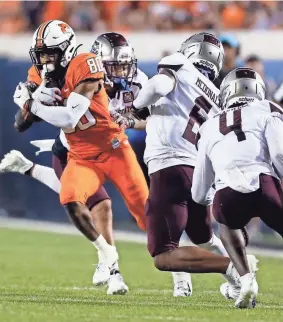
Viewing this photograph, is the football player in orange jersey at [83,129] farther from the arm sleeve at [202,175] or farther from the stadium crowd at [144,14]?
the stadium crowd at [144,14]

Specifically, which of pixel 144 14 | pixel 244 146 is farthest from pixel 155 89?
pixel 144 14

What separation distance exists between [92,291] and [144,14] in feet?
23.1

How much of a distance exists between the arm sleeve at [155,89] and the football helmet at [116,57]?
1.04 m

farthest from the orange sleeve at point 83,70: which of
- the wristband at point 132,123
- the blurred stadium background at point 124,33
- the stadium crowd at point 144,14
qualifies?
the stadium crowd at point 144,14

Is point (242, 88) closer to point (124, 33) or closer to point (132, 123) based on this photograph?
point (132, 123)

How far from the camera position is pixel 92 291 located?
7680 millimetres

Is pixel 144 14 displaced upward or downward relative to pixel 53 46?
downward

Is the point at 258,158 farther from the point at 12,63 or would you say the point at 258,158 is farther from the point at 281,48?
the point at 12,63

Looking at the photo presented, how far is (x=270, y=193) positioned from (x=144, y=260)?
159 inches

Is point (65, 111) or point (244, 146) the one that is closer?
point (244, 146)

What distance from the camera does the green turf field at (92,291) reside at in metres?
6.20

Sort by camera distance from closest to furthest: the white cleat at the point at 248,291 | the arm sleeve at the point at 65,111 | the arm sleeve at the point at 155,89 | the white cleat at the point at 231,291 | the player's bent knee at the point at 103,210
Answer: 1. the white cleat at the point at 248,291
2. the arm sleeve at the point at 155,89
3. the white cleat at the point at 231,291
4. the arm sleeve at the point at 65,111
5. the player's bent knee at the point at 103,210

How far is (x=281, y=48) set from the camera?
12.1m

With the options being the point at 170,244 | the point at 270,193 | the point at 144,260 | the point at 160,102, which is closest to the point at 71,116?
the point at 160,102
